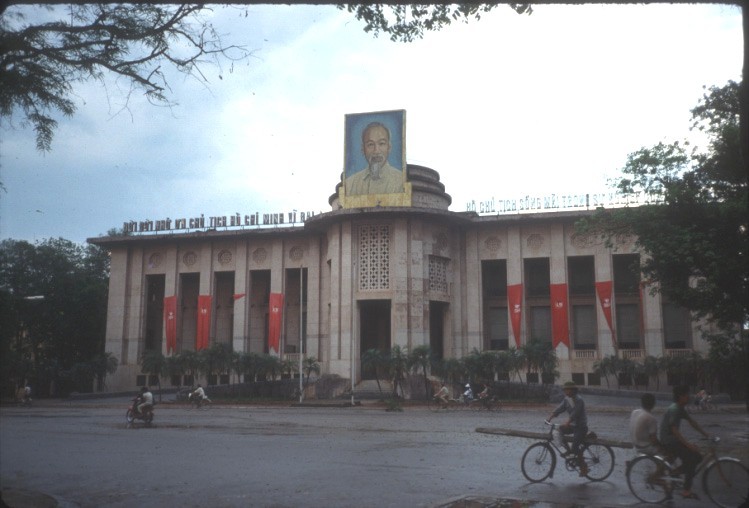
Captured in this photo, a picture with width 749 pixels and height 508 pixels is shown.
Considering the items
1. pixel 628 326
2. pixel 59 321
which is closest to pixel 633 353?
pixel 628 326

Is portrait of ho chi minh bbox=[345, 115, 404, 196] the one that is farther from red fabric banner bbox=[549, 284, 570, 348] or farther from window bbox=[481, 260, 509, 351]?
red fabric banner bbox=[549, 284, 570, 348]

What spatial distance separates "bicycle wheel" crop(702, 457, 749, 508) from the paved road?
486 mm

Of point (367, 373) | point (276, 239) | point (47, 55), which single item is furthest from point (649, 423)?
point (276, 239)

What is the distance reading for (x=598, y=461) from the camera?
10180mm

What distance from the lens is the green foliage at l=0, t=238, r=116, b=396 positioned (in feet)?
151

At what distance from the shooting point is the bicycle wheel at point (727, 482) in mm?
7879

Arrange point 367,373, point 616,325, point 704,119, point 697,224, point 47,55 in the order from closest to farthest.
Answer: point 47,55 < point 697,224 < point 704,119 < point 367,373 < point 616,325

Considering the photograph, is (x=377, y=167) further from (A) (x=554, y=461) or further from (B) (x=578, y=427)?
(A) (x=554, y=461)

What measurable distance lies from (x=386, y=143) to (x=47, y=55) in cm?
3662

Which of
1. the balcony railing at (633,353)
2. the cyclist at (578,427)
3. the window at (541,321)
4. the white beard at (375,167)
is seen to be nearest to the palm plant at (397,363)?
the white beard at (375,167)

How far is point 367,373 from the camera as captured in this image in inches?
1652

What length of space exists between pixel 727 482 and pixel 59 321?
5241 centimetres

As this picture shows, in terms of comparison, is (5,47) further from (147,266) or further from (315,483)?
(147,266)

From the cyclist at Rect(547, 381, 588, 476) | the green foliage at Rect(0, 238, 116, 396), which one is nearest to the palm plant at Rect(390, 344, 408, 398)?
the green foliage at Rect(0, 238, 116, 396)
